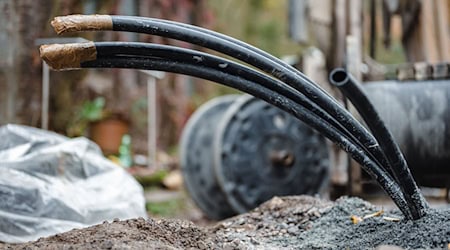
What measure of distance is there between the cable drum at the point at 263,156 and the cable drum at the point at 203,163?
19 cm

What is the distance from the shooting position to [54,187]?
3361mm

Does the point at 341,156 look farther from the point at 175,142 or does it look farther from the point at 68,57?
the point at 175,142

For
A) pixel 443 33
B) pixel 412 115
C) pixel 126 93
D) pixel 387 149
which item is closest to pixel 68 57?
pixel 387 149

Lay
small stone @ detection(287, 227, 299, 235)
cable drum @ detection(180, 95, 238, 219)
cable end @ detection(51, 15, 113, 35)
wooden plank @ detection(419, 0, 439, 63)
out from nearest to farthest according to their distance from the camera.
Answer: cable end @ detection(51, 15, 113, 35)
small stone @ detection(287, 227, 299, 235)
cable drum @ detection(180, 95, 238, 219)
wooden plank @ detection(419, 0, 439, 63)

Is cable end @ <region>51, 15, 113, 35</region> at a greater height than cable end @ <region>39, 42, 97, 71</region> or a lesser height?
greater

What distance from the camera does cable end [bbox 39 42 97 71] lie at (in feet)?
6.59

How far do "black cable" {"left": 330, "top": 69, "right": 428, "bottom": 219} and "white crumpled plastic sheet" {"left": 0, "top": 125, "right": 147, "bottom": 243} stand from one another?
5.44 feet

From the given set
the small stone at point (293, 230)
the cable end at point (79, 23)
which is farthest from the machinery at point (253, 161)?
the cable end at point (79, 23)

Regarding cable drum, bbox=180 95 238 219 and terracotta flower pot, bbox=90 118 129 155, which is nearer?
cable drum, bbox=180 95 238 219

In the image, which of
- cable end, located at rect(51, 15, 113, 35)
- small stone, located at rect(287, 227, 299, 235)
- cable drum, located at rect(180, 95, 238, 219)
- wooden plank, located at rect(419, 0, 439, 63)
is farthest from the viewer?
wooden plank, located at rect(419, 0, 439, 63)

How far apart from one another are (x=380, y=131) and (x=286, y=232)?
0.64m

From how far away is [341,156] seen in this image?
5.55 metres

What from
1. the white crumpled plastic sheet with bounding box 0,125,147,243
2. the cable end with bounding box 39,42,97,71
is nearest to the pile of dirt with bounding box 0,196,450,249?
the cable end with bounding box 39,42,97,71

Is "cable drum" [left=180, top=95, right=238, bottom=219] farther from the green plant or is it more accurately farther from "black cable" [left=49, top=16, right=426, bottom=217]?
"black cable" [left=49, top=16, right=426, bottom=217]
